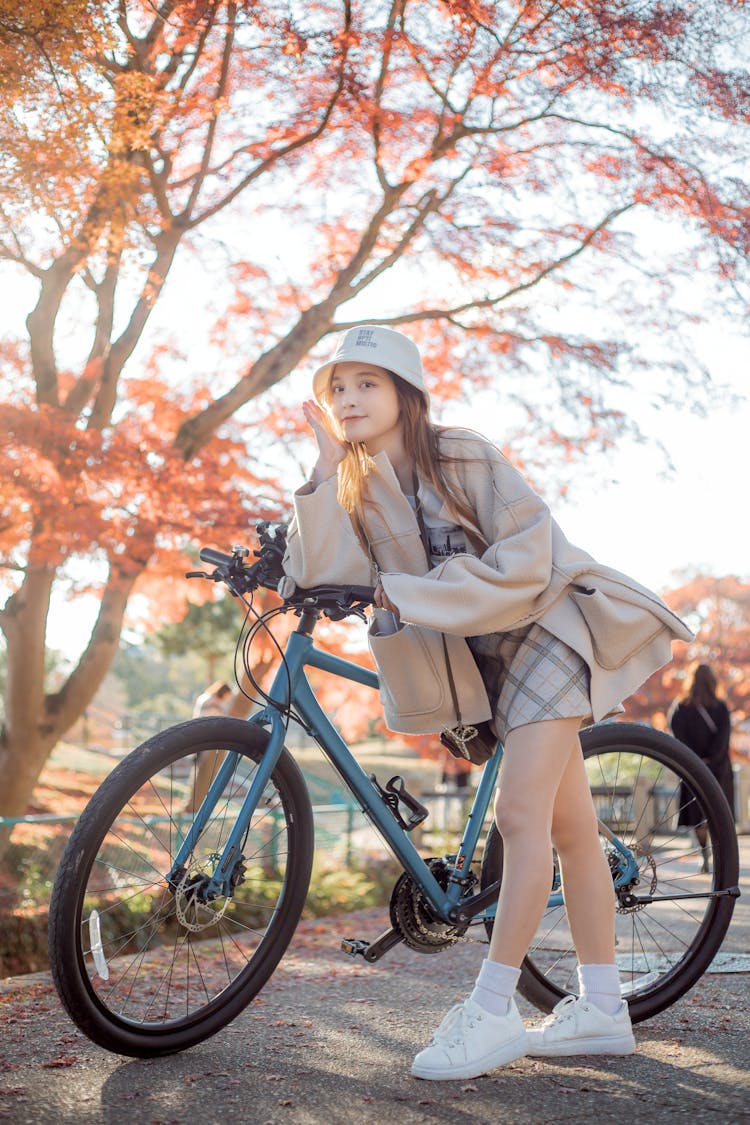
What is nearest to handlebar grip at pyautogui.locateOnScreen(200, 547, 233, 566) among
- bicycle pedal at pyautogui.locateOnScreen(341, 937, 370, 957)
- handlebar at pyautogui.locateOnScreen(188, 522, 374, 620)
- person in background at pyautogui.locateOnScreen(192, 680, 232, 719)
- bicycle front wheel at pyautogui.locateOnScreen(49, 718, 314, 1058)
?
handlebar at pyautogui.locateOnScreen(188, 522, 374, 620)

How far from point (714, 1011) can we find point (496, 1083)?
89 centimetres

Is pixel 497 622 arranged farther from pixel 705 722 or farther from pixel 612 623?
pixel 705 722

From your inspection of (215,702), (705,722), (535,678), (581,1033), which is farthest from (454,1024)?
(215,702)

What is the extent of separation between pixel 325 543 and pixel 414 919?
0.85m

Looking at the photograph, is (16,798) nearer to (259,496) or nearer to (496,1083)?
(259,496)

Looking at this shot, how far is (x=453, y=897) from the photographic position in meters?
2.35

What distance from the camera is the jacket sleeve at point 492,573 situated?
2025mm

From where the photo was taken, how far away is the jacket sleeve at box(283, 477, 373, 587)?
2.21 m

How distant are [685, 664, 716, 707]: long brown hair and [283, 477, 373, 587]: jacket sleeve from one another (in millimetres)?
5794

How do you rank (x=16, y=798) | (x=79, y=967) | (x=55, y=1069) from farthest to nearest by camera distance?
1. (x=16, y=798)
2. (x=55, y=1069)
3. (x=79, y=967)

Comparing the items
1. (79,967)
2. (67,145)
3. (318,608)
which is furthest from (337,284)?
(79,967)

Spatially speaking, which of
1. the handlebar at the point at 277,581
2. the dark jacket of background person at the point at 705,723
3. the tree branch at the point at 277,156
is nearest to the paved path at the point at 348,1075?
the handlebar at the point at 277,581

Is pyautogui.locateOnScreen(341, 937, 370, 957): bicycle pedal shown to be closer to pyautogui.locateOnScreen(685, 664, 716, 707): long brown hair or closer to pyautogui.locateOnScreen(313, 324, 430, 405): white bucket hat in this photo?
pyautogui.locateOnScreen(313, 324, 430, 405): white bucket hat

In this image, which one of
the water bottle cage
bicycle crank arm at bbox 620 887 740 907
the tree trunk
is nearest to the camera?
the water bottle cage
